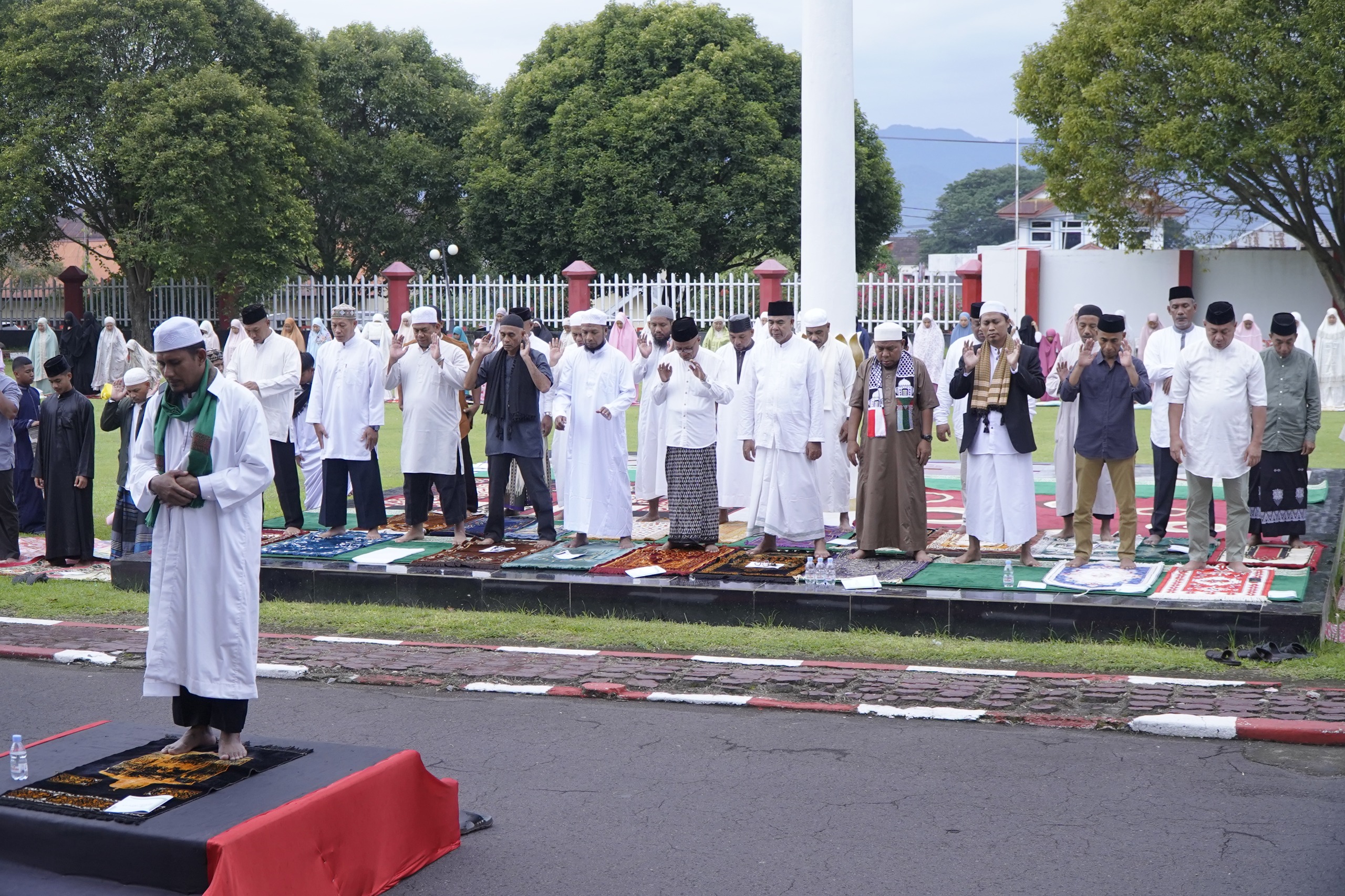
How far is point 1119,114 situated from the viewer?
25.7 m

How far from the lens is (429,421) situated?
1053 centimetres

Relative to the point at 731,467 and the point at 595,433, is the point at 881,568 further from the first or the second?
the point at 731,467

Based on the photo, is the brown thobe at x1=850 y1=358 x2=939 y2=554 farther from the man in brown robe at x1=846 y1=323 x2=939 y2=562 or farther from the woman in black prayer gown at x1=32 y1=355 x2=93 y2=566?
the woman in black prayer gown at x1=32 y1=355 x2=93 y2=566

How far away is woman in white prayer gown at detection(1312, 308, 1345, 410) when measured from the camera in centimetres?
2244

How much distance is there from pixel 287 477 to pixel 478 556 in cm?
231

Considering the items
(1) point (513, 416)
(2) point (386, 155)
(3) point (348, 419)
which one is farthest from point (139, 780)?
(2) point (386, 155)

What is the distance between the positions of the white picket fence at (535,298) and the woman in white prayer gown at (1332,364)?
6954mm

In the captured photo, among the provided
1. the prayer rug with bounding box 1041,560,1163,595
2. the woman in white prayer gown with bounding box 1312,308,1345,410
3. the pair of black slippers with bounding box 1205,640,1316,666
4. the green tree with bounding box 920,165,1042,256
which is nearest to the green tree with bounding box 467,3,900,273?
the woman in white prayer gown with bounding box 1312,308,1345,410

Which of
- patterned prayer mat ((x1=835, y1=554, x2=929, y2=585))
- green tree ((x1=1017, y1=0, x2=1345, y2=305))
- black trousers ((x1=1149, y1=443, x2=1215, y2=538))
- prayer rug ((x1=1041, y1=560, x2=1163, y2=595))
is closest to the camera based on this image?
prayer rug ((x1=1041, y1=560, x2=1163, y2=595))

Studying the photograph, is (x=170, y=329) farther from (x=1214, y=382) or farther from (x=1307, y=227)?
(x=1307, y=227)

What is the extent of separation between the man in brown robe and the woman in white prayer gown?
15570mm

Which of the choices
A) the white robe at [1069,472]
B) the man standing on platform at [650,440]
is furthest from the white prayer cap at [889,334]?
the man standing on platform at [650,440]

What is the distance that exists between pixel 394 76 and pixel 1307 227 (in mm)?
23762

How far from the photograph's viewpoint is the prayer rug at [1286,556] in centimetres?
889
